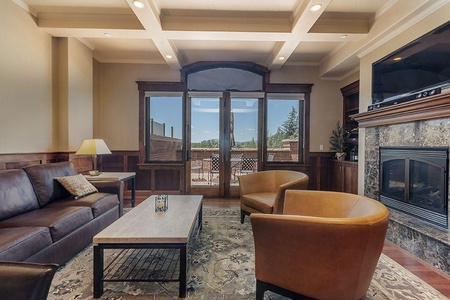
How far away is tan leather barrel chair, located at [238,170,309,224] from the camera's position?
2.92 metres

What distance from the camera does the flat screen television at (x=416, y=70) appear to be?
2336mm

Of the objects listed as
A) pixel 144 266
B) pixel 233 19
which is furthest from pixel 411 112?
pixel 144 266

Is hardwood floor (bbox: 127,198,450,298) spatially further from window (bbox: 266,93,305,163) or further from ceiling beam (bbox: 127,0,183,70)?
ceiling beam (bbox: 127,0,183,70)

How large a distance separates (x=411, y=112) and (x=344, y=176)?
217 cm

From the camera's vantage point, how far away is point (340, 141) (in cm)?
484

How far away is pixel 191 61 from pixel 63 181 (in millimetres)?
3343

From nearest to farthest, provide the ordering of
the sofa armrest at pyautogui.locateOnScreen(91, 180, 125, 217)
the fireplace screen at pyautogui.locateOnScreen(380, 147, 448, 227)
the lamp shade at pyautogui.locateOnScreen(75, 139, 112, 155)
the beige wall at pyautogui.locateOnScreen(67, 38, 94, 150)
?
the fireplace screen at pyautogui.locateOnScreen(380, 147, 448, 227) < the sofa armrest at pyautogui.locateOnScreen(91, 180, 125, 217) < the lamp shade at pyautogui.locateOnScreen(75, 139, 112, 155) < the beige wall at pyautogui.locateOnScreen(67, 38, 94, 150)

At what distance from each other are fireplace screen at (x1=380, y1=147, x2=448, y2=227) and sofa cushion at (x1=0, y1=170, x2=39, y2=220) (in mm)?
4232

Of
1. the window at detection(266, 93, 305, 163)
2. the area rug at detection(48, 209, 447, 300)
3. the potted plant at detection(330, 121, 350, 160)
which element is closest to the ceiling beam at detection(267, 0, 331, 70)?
the window at detection(266, 93, 305, 163)

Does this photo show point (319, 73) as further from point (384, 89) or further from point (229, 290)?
point (229, 290)

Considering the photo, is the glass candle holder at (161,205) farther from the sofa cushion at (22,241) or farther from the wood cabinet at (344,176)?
the wood cabinet at (344,176)

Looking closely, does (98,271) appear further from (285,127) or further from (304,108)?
(304,108)

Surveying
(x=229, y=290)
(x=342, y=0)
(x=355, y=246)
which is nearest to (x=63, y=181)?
(x=229, y=290)

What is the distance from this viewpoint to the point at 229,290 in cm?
190
